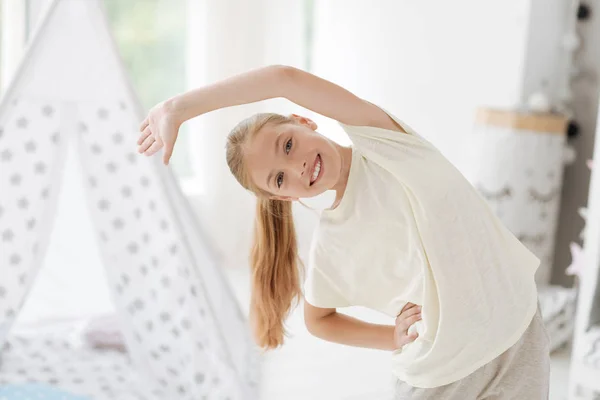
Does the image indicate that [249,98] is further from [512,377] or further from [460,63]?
[460,63]

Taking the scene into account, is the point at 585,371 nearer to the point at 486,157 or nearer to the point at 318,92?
the point at 486,157

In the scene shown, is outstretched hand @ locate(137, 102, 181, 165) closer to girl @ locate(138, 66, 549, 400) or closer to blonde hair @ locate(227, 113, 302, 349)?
girl @ locate(138, 66, 549, 400)

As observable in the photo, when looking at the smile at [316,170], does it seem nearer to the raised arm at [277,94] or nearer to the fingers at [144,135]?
the raised arm at [277,94]

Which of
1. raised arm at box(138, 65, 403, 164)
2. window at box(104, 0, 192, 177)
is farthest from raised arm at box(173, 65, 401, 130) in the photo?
window at box(104, 0, 192, 177)

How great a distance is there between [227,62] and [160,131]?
317 cm

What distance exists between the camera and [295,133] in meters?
1.16

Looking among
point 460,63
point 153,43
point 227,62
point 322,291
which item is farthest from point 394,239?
point 153,43

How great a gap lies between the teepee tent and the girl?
120 cm

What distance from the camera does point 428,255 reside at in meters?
1.12

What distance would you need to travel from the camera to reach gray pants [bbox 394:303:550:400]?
123 centimetres

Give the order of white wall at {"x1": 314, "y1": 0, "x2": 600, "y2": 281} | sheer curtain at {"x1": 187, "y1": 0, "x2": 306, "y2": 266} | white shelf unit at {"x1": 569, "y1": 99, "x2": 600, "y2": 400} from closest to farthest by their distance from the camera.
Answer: white shelf unit at {"x1": 569, "y1": 99, "x2": 600, "y2": 400} → white wall at {"x1": 314, "y1": 0, "x2": 600, "y2": 281} → sheer curtain at {"x1": 187, "y1": 0, "x2": 306, "y2": 266}

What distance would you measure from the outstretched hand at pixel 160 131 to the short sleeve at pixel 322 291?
0.37m

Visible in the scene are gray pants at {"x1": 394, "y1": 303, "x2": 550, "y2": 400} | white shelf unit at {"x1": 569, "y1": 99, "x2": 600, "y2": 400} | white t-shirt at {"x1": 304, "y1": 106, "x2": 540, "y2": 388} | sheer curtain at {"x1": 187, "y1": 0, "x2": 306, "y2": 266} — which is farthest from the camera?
sheer curtain at {"x1": 187, "y1": 0, "x2": 306, "y2": 266}

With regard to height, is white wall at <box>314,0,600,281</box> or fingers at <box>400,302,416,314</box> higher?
white wall at <box>314,0,600,281</box>
